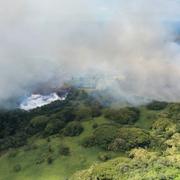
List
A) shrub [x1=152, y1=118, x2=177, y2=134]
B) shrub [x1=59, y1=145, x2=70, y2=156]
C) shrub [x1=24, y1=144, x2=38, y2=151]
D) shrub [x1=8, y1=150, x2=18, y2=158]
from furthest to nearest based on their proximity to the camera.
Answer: shrub [x1=24, y1=144, x2=38, y2=151] < shrub [x1=8, y1=150, x2=18, y2=158] < shrub [x1=152, y1=118, x2=177, y2=134] < shrub [x1=59, y1=145, x2=70, y2=156]

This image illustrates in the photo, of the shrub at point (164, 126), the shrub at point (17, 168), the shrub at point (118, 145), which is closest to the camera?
the shrub at point (118, 145)

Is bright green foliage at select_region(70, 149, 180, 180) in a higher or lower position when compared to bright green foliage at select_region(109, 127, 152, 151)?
higher

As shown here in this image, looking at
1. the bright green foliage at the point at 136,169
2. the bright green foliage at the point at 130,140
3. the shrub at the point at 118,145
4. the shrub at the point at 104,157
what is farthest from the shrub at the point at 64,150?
the bright green foliage at the point at 136,169

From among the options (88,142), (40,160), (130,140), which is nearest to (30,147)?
(40,160)

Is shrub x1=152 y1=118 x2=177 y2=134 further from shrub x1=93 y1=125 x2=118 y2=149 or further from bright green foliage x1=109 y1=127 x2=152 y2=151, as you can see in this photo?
shrub x1=93 y1=125 x2=118 y2=149

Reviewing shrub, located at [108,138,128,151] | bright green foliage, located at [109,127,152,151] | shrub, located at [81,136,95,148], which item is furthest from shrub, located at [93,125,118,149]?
bright green foliage, located at [109,127,152,151]

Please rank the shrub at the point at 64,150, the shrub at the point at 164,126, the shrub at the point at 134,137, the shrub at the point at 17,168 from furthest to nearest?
1. the shrub at the point at 164,126
2. the shrub at the point at 64,150
3. the shrub at the point at 17,168
4. the shrub at the point at 134,137

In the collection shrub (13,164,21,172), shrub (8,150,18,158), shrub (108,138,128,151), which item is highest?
shrub (108,138,128,151)

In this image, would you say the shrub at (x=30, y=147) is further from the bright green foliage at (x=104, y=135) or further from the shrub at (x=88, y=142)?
the bright green foliage at (x=104, y=135)

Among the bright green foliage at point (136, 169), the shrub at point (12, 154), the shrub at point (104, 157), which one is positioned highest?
the bright green foliage at point (136, 169)

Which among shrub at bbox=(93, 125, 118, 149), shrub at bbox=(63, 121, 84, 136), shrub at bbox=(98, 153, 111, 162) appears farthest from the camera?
shrub at bbox=(63, 121, 84, 136)

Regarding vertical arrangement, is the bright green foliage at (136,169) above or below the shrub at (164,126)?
above
